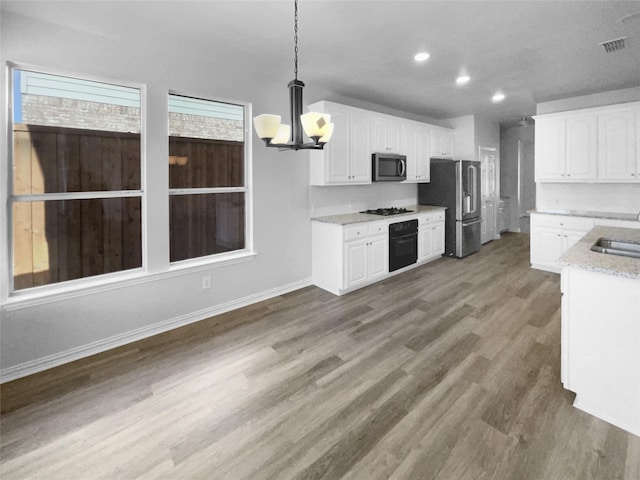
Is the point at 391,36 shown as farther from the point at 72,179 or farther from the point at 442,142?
the point at 442,142

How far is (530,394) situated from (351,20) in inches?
119

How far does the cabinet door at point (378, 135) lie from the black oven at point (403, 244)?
1.13 m

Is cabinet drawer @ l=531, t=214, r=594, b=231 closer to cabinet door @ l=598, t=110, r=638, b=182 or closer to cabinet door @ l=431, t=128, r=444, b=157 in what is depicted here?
cabinet door @ l=598, t=110, r=638, b=182

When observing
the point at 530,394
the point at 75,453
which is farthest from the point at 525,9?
the point at 75,453

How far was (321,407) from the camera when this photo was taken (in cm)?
208

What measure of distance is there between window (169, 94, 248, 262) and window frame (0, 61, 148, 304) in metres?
0.29

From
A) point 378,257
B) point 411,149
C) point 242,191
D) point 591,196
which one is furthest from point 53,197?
point 591,196

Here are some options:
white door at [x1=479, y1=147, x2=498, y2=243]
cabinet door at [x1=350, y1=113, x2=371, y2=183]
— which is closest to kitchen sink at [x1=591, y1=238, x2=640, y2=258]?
cabinet door at [x1=350, y1=113, x2=371, y2=183]

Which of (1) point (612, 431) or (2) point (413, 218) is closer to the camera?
(1) point (612, 431)

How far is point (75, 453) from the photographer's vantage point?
5.74ft

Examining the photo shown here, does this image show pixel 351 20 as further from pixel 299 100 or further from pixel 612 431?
pixel 612 431

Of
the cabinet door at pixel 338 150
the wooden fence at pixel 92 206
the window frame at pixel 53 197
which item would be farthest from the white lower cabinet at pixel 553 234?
the window frame at pixel 53 197

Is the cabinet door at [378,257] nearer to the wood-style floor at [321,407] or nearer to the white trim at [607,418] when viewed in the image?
the wood-style floor at [321,407]

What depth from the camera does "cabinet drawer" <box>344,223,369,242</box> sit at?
13.3ft
